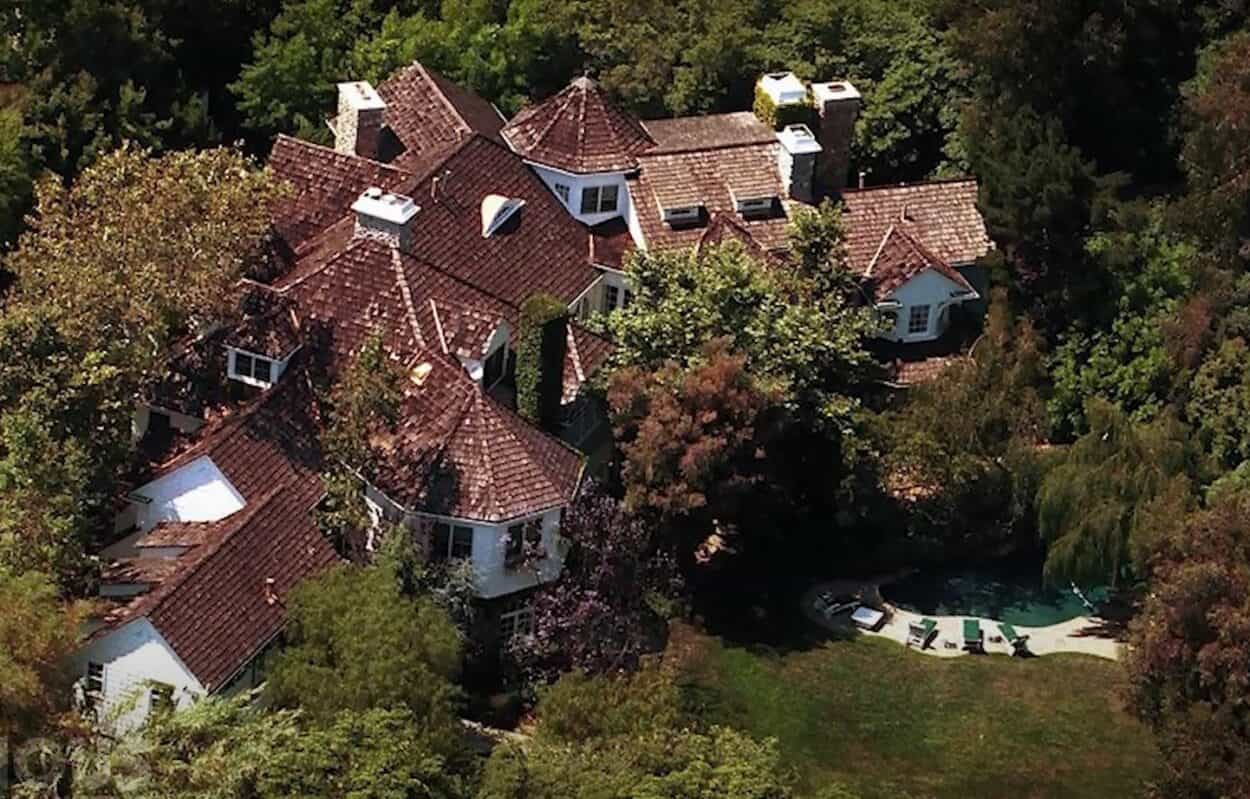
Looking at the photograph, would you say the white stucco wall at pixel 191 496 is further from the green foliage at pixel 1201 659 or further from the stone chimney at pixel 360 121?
the green foliage at pixel 1201 659

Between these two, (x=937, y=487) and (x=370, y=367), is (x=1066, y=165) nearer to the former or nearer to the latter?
(x=937, y=487)

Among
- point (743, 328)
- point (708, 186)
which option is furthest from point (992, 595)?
point (708, 186)

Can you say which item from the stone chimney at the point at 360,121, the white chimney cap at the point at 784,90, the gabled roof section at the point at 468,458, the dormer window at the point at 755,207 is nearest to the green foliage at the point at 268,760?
the gabled roof section at the point at 468,458

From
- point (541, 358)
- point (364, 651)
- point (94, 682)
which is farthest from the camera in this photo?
point (541, 358)

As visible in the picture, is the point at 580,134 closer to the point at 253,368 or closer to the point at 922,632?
the point at 253,368

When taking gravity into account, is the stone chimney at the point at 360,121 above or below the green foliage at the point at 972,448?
above

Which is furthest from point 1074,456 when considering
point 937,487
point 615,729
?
point 615,729
